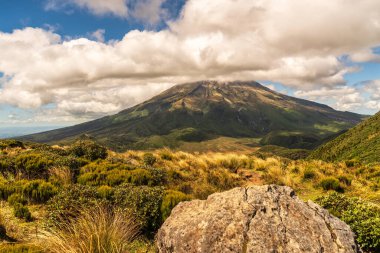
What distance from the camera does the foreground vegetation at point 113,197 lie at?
7207mm

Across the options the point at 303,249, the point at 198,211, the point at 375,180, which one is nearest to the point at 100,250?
the point at 198,211

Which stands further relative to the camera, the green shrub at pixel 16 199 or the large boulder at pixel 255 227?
the green shrub at pixel 16 199

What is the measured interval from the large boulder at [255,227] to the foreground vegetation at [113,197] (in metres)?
1.53

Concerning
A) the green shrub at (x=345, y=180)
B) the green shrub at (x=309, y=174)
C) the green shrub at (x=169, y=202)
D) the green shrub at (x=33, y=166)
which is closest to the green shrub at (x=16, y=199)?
the green shrub at (x=33, y=166)

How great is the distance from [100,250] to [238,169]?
1772cm

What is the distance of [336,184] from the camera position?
18.1m

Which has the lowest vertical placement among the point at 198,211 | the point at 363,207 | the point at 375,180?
the point at 375,180

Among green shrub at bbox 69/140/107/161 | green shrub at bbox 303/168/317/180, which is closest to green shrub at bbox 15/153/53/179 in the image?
green shrub at bbox 69/140/107/161

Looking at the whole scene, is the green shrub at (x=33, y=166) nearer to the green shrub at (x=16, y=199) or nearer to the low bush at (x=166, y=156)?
the green shrub at (x=16, y=199)

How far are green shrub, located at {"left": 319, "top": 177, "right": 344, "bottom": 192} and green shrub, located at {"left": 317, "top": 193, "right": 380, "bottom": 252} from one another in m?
7.69

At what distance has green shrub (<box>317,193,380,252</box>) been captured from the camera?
26.7 ft

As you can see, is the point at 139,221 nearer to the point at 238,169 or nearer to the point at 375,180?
the point at 238,169

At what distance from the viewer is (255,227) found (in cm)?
614

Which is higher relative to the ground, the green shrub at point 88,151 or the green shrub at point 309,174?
the green shrub at point 88,151
